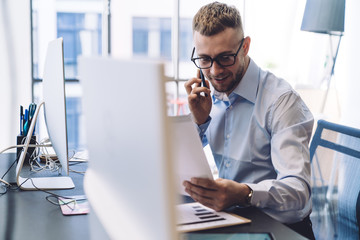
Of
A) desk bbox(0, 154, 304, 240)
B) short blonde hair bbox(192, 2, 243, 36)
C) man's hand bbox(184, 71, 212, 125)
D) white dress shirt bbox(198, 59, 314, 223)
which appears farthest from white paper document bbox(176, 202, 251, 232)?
short blonde hair bbox(192, 2, 243, 36)

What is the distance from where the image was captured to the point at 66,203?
127 cm

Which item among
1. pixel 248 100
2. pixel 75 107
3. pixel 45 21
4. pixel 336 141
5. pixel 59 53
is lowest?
pixel 75 107

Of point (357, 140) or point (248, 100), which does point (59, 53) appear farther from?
point (357, 140)

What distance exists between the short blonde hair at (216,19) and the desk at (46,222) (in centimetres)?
68

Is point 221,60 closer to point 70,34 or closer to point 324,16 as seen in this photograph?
point 324,16

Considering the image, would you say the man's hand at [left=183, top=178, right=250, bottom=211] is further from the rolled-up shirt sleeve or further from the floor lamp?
the floor lamp

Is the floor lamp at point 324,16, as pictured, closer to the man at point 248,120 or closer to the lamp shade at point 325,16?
the lamp shade at point 325,16

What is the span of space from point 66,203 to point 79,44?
126 inches

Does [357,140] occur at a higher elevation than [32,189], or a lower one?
higher

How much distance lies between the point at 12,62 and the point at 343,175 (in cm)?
285

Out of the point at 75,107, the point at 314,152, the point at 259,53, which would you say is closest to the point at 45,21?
the point at 75,107

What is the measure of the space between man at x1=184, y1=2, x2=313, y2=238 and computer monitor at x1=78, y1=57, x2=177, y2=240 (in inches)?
26.2

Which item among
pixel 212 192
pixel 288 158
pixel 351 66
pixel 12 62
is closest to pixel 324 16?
pixel 351 66

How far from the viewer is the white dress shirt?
1288 millimetres
